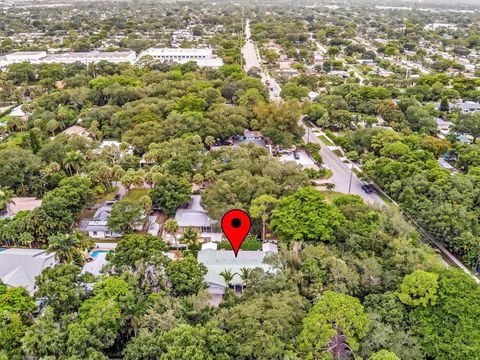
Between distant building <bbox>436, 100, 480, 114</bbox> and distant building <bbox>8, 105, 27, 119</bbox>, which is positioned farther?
distant building <bbox>436, 100, 480, 114</bbox>

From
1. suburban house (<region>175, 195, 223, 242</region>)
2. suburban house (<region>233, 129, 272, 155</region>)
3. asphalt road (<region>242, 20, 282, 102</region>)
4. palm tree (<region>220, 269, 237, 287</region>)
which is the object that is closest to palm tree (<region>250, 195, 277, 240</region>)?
suburban house (<region>175, 195, 223, 242</region>)

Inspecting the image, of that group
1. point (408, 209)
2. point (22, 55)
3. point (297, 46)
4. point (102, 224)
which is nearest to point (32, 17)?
point (22, 55)

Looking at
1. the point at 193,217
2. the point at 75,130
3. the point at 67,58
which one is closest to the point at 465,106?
the point at 193,217

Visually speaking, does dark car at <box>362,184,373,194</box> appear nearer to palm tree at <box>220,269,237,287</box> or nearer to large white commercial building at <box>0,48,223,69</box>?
palm tree at <box>220,269,237,287</box>

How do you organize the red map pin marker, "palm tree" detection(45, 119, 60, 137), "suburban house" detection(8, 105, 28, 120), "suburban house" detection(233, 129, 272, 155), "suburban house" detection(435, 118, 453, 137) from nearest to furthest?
the red map pin marker < "suburban house" detection(233, 129, 272, 155) < "palm tree" detection(45, 119, 60, 137) < "suburban house" detection(435, 118, 453, 137) < "suburban house" detection(8, 105, 28, 120)

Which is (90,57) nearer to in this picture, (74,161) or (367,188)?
(74,161)

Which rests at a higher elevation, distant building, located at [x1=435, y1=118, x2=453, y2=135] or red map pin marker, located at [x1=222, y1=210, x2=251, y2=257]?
red map pin marker, located at [x1=222, y1=210, x2=251, y2=257]

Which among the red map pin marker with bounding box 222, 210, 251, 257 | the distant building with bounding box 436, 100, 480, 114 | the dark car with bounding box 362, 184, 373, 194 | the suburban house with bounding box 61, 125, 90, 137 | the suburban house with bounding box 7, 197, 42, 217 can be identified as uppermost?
the red map pin marker with bounding box 222, 210, 251, 257

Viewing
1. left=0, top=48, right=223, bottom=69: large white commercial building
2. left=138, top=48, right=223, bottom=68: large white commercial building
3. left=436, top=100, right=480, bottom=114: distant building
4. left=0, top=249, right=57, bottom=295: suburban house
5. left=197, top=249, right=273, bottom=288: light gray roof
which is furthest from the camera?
left=138, top=48, right=223, bottom=68: large white commercial building
